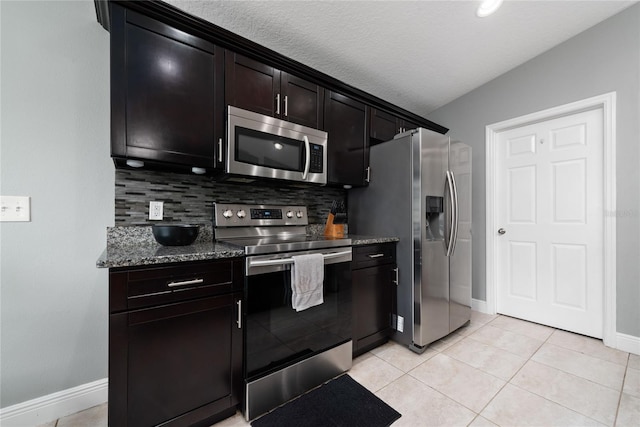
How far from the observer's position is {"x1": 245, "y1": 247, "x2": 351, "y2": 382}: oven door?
1382 millimetres

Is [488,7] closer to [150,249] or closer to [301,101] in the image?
[301,101]

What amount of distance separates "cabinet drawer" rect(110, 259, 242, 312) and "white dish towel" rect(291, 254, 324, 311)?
0.32 meters

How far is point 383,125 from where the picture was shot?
8.31ft

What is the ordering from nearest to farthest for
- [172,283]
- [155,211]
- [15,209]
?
[172,283], [15,209], [155,211]

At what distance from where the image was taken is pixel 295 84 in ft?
6.23

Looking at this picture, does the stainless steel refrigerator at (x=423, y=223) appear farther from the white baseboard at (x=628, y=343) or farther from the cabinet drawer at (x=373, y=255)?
the white baseboard at (x=628, y=343)

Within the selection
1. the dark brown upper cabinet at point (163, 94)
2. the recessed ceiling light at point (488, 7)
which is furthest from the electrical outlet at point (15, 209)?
the recessed ceiling light at point (488, 7)

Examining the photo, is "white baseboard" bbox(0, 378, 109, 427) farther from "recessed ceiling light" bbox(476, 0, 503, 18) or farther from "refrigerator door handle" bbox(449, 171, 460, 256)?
"recessed ceiling light" bbox(476, 0, 503, 18)

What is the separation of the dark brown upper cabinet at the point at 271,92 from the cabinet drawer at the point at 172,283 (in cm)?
105

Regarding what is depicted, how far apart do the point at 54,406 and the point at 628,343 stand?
13.4ft

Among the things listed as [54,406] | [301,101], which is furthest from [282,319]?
[301,101]

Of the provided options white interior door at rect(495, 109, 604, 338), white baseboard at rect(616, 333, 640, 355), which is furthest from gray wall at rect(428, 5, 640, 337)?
white interior door at rect(495, 109, 604, 338)

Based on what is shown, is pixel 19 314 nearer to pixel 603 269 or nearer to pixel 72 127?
pixel 72 127

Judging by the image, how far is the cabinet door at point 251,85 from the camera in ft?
5.29
